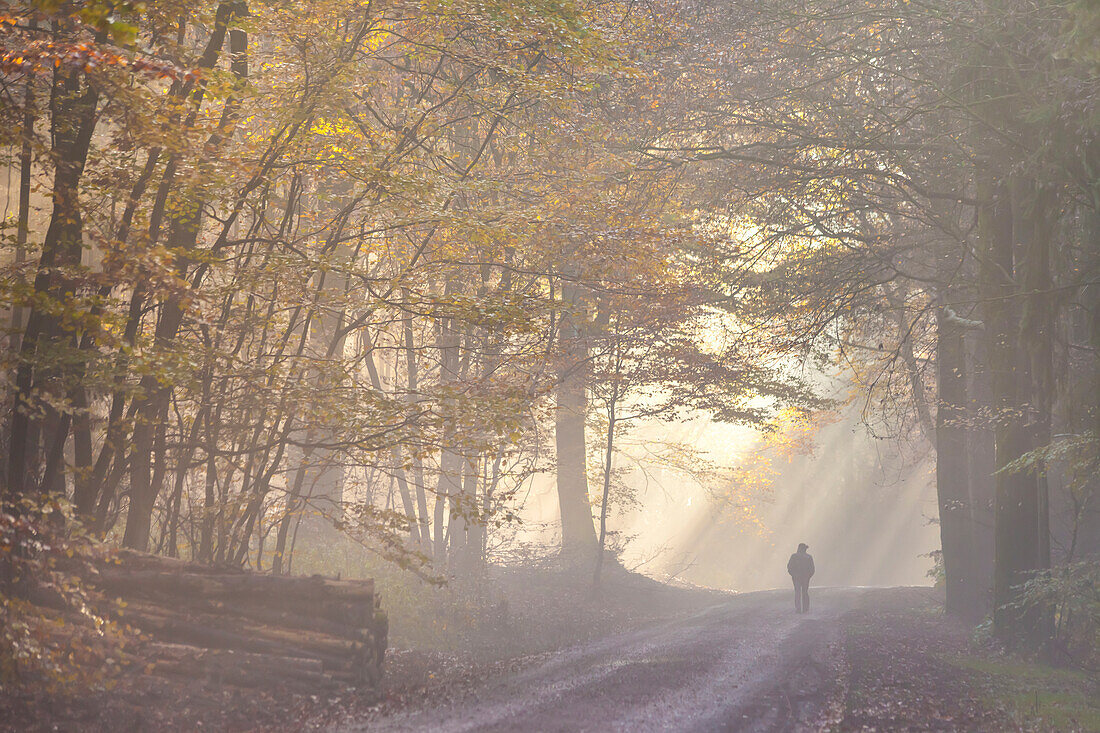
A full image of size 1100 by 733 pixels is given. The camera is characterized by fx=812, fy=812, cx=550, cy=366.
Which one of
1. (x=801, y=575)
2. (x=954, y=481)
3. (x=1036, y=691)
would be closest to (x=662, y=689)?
(x=1036, y=691)

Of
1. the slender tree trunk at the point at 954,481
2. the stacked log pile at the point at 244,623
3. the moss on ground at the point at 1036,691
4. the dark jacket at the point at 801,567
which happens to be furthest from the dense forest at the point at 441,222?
the dark jacket at the point at 801,567

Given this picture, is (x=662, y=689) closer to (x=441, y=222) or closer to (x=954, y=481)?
(x=441, y=222)

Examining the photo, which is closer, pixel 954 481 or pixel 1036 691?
pixel 1036 691

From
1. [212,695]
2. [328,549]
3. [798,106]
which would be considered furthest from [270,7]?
[328,549]

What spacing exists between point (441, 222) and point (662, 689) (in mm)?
6077

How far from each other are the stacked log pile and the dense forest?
1050 millimetres

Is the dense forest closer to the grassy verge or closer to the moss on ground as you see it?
the moss on ground

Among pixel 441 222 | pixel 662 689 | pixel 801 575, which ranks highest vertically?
pixel 441 222

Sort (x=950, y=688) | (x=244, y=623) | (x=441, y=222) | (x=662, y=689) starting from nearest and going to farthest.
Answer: (x=244, y=623) < (x=662, y=689) < (x=950, y=688) < (x=441, y=222)

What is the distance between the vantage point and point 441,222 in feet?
33.1

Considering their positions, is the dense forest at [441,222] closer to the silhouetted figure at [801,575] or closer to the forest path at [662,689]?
the forest path at [662,689]

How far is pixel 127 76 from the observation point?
7559mm

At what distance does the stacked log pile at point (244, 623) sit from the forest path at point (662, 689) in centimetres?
144

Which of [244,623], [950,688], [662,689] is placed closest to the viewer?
[244,623]
